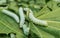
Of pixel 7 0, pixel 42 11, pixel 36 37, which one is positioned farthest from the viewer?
pixel 7 0

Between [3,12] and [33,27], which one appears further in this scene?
[3,12]

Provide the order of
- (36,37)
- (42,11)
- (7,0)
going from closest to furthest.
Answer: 1. (36,37)
2. (42,11)
3. (7,0)

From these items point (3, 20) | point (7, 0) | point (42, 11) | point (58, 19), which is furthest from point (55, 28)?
point (7, 0)

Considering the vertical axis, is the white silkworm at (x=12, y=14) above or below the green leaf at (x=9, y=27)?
above

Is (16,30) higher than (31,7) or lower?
lower

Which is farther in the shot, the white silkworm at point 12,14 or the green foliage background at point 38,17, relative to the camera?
the white silkworm at point 12,14

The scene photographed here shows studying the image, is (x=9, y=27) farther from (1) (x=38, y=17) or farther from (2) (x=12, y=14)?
(1) (x=38, y=17)

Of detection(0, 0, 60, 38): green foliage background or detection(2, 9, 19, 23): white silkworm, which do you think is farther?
detection(2, 9, 19, 23): white silkworm

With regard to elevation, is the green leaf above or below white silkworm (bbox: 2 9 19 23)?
below

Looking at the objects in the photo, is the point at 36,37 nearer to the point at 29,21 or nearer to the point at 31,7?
the point at 29,21

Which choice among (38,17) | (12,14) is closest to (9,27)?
(12,14)
